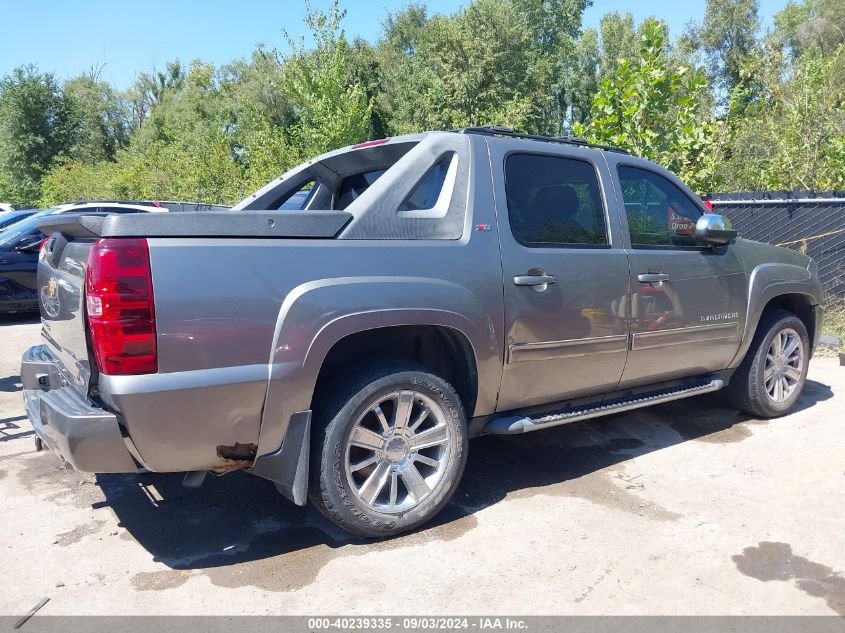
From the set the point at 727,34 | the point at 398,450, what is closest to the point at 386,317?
the point at 398,450

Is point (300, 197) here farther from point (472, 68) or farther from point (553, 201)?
point (472, 68)

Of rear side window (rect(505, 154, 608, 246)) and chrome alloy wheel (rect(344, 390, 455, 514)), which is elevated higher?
rear side window (rect(505, 154, 608, 246))

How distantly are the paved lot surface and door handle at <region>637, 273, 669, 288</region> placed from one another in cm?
119

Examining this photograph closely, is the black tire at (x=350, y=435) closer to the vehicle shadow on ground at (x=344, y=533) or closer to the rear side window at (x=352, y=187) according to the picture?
the vehicle shadow on ground at (x=344, y=533)

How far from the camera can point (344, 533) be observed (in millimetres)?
3504

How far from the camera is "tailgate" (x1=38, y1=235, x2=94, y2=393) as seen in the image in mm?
2984

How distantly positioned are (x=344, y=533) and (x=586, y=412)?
1.57 meters

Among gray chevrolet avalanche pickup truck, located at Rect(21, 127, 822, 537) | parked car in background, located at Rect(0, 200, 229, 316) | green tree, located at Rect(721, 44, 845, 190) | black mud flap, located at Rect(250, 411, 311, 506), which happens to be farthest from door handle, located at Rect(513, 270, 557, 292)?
green tree, located at Rect(721, 44, 845, 190)

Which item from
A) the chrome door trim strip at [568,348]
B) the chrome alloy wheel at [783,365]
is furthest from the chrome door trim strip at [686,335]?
the chrome alloy wheel at [783,365]

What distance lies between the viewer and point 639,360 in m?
4.32

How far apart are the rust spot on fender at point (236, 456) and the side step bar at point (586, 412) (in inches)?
53.2

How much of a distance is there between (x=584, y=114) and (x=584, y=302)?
33431 millimetres

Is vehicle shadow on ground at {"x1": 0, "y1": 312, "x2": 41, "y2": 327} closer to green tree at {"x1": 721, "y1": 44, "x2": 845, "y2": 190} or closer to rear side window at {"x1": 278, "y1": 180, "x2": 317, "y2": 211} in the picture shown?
rear side window at {"x1": 278, "y1": 180, "x2": 317, "y2": 211}
